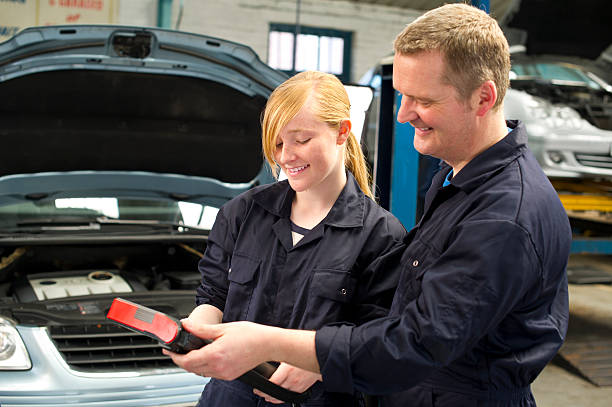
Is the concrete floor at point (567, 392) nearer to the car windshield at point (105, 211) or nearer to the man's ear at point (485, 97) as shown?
the car windshield at point (105, 211)

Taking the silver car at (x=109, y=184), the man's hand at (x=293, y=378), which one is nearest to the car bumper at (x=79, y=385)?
the silver car at (x=109, y=184)

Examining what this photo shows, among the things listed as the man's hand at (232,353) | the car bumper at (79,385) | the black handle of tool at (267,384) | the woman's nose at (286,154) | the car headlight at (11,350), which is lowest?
the car bumper at (79,385)

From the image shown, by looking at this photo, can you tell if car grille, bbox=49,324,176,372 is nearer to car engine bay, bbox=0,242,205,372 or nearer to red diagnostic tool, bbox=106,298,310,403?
car engine bay, bbox=0,242,205,372

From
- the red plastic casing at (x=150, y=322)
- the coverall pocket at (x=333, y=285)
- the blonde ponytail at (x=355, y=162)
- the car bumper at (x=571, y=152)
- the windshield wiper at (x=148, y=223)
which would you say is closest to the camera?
the red plastic casing at (x=150, y=322)

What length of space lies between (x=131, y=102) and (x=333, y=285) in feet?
5.79

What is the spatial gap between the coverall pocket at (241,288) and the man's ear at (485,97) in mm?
482

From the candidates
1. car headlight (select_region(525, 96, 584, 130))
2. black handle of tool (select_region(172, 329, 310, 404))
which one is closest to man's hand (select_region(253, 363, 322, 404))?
black handle of tool (select_region(172, 329, 310, 404))

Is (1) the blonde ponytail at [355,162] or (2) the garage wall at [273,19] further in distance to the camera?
(2) the garage wall at [273,19]

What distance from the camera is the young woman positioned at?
105cm

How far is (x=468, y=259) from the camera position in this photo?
2.54ft

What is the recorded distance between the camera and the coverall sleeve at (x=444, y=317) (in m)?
0.76

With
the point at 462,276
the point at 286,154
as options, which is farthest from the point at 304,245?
the point at 462,276

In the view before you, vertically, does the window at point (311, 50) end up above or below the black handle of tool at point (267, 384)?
above

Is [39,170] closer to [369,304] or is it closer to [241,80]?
[241,80]
